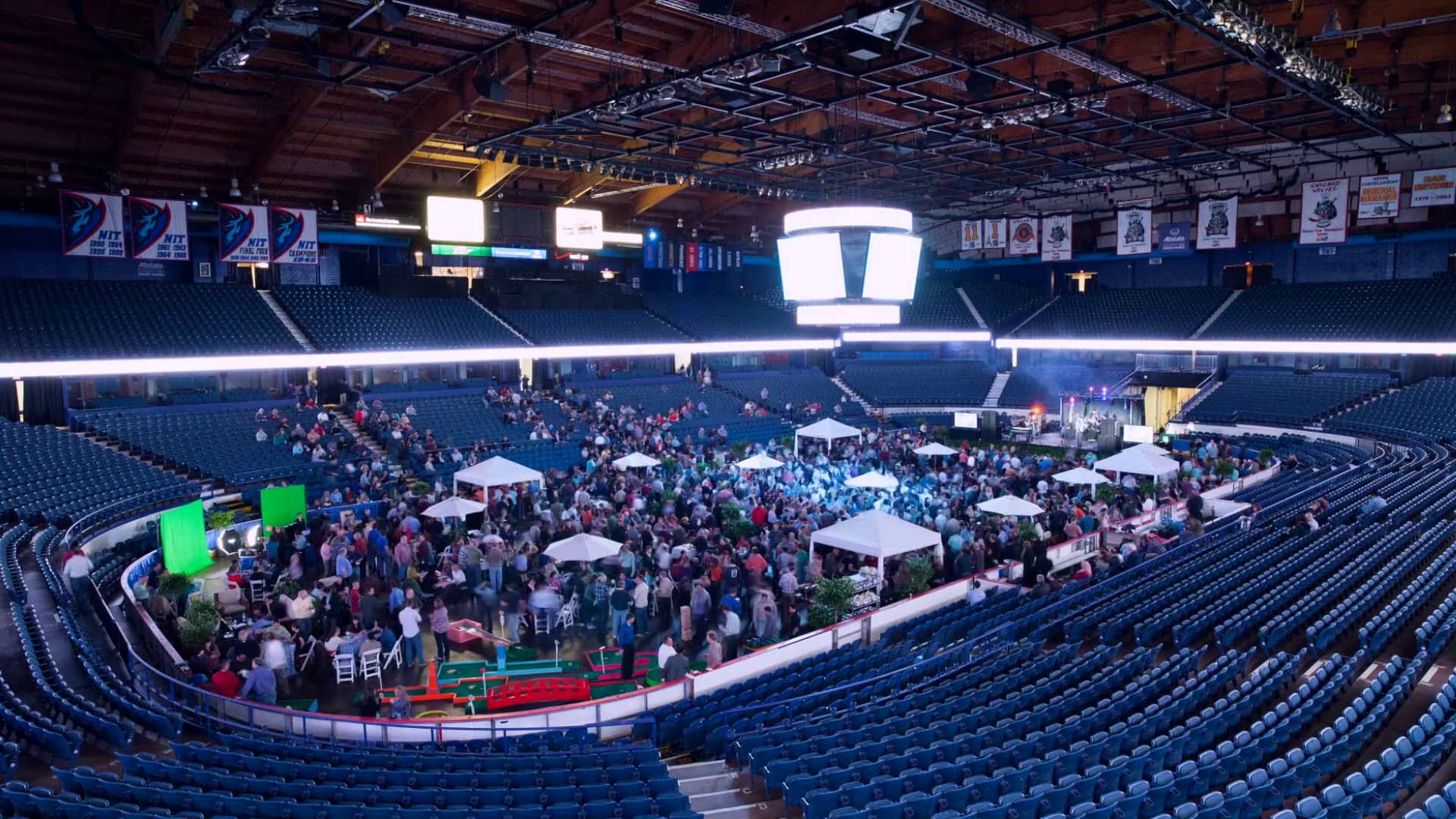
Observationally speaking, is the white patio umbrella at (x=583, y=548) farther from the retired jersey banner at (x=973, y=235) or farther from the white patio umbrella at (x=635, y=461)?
the retired jersey banner at (x=973, y=235)

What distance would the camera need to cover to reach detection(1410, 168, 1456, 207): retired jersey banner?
23.6 metres

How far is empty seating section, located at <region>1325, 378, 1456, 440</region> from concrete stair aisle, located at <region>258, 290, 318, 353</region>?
35.6 m

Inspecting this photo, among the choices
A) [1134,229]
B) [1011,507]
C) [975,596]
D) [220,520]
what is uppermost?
[1134,229]

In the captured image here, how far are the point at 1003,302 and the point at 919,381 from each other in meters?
7.24

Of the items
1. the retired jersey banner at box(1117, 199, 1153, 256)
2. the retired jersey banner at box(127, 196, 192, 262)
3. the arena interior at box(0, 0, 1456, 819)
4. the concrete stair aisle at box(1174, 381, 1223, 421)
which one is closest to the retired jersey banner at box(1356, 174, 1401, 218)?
the arena interior at box(0, 0, 1456, 819)

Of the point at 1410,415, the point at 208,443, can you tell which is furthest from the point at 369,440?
the point at 1410,415

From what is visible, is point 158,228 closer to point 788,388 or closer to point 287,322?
point 287,322

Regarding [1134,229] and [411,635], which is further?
[1134,229]

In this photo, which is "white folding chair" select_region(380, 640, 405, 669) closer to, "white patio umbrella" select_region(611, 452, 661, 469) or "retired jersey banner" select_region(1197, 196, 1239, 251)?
"white patio umbrella" select_region(611, 452, 661, 469)

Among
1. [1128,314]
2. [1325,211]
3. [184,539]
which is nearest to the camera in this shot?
[184,539]

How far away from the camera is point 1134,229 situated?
95.6ft

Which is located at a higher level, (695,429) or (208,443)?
(208,443)

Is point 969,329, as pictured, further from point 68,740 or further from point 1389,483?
point 68,740

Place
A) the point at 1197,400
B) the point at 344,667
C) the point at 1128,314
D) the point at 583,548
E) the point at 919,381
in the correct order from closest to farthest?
the point at 344,667
the point at 583,548
the point at 1197,400
the point at 1128,314
the point at 919,381
